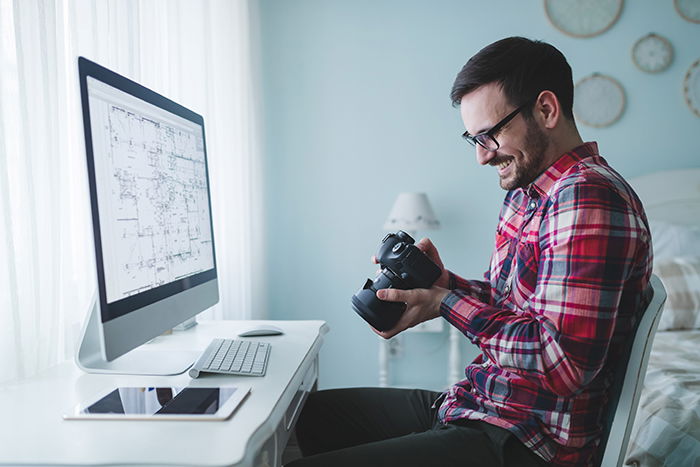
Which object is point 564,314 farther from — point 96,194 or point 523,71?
point 96,194

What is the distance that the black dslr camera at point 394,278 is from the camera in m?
0.95

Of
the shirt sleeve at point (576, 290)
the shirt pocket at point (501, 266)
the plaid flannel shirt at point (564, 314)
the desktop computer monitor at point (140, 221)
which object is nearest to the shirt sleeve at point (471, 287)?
the shirt pocket at point (501, 266)

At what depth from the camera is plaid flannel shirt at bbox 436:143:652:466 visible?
795mm

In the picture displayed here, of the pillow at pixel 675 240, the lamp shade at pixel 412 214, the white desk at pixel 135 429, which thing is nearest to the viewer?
the white desk at pixel 135 429

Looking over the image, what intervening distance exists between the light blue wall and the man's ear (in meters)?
1.55

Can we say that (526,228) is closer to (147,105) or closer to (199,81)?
(147,105)

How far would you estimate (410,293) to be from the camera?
0.95 m

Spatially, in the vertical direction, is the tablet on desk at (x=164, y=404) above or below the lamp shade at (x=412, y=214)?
below

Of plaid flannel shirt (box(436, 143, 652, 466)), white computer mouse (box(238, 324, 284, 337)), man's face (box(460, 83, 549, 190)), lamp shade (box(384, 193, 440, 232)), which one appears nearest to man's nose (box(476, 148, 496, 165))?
man's face (box(460, 83, 549, 190))

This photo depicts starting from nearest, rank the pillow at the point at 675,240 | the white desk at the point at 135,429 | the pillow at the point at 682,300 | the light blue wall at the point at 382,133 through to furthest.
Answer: the white desk at the point at 135,429 < the pillow at the point at 682,300 < the pillow at the point at 675,240 < the light blue wall at the point at 382,133

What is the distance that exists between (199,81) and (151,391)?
50.1 inches

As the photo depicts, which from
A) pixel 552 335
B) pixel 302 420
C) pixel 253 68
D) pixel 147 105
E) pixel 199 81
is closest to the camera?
pixel 552 335

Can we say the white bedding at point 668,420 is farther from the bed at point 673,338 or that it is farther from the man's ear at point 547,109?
the man's ear at point 547,109

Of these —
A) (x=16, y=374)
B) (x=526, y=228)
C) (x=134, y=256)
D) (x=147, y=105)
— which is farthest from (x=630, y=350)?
(x=16, y=374)
